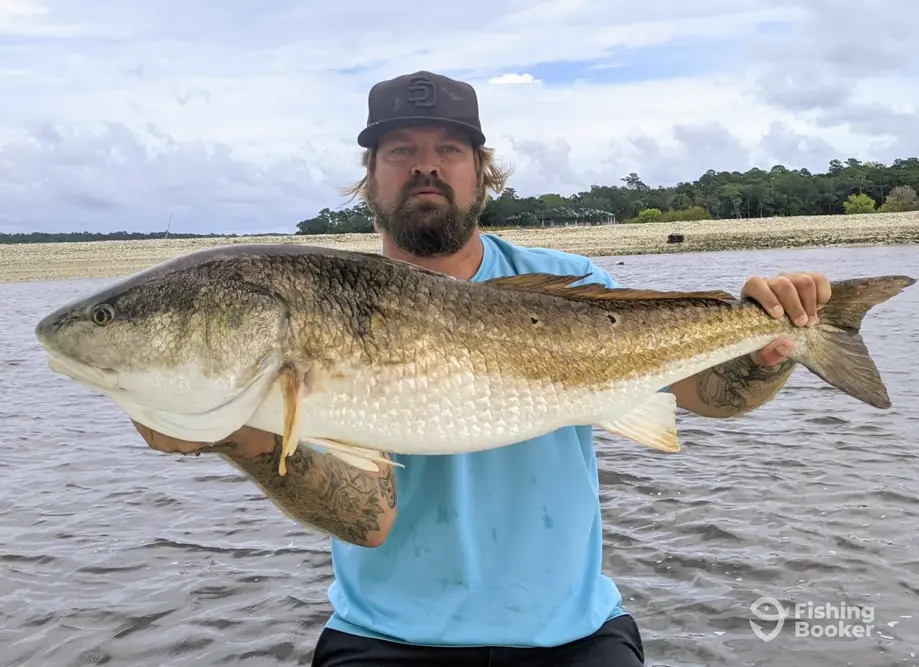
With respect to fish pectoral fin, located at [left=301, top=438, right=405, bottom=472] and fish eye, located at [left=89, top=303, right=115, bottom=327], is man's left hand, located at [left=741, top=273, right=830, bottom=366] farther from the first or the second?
fish eye, located at [left=89, top=303, right=115, bottom=327]

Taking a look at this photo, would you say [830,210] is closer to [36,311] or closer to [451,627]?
[36,311]

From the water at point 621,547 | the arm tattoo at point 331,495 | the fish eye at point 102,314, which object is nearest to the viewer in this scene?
the fish eye at point 102,314

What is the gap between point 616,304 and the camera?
3.21 metres

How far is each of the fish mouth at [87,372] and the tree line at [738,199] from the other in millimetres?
72513

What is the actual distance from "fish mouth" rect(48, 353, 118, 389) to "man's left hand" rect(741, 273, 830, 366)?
245cm

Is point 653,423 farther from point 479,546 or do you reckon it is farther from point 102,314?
point 102,314

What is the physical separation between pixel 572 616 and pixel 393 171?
236 centimetres

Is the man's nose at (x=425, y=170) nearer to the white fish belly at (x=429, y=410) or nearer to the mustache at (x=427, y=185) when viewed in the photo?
the mustache at (x=427, y=185)

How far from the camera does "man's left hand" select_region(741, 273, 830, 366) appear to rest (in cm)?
330

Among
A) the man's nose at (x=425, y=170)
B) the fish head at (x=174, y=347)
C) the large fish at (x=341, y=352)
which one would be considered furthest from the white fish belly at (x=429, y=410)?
the man's nose at (x=425, y=170)

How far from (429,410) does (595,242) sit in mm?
46782

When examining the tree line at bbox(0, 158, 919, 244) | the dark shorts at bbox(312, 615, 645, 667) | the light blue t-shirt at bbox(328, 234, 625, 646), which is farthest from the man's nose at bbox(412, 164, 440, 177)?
the tree line at bbox(0, 158, 919, 244)

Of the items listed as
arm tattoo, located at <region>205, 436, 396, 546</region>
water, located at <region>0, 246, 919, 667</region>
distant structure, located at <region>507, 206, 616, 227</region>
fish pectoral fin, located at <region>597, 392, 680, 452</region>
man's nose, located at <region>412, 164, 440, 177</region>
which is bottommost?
water, located at <region>0, 246, 919, 667</region>

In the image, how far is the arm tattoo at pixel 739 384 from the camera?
3.84 meters
